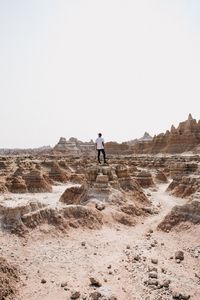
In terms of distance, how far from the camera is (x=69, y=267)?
13812 millimetres

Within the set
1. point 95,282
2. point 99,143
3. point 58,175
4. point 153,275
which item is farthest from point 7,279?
point 58,175

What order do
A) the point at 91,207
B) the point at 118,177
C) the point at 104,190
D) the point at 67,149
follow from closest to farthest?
1. the point at 91,207
2. the point at 104,190
3. the point at 118,177
4. the point at 67,149

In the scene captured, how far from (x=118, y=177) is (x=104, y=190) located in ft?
10.6

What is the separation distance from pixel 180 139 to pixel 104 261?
221 ft

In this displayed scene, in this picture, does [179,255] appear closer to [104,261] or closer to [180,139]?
[104,261]

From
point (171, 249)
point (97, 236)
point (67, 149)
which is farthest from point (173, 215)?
point (67, 149)

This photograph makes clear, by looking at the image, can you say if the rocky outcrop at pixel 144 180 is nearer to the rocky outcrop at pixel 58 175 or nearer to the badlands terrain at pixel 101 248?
the rocky outcrop at pixel 58 175

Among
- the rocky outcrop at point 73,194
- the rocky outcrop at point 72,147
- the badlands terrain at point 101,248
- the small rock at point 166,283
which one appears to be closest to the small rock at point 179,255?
the badlands terrain at point 101,248

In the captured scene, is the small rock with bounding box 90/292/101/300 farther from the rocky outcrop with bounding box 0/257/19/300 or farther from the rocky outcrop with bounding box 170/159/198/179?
the rocky outcrop with bounding box 170/159/198/179

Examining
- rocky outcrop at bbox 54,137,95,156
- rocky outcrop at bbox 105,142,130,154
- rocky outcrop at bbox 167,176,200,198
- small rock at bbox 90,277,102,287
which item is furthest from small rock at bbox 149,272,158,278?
rocky outcrop at bbox 54,137,95,156

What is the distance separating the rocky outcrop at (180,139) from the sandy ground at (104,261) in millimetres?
61578

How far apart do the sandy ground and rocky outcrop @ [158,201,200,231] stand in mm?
565

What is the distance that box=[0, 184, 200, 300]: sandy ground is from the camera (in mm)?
12383

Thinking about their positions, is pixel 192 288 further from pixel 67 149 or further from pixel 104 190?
pixel 67 149
